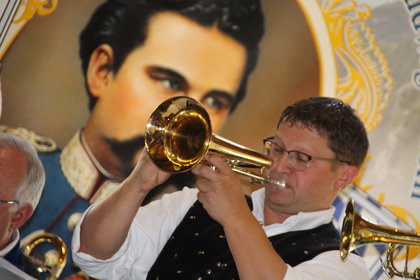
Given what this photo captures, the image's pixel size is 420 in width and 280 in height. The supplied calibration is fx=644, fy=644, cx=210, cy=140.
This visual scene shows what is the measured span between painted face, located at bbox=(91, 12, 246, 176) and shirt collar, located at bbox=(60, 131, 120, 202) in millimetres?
159

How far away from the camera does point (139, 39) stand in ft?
14.2

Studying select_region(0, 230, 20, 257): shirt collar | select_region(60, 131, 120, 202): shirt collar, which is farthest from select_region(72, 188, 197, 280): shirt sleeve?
select_region(60, 131, 120, 202): shirt collar

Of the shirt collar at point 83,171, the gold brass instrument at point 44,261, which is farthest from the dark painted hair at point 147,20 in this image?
the gold brass instrument at point 44,261

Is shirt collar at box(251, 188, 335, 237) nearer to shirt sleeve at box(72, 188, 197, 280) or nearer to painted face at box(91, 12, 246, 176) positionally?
shirt sleeve at box(72, 188, 197, 280)

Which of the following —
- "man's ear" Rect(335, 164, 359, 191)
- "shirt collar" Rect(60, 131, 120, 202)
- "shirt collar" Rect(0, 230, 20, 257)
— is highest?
"man's ear" Rect(335, 164, 359, 191)

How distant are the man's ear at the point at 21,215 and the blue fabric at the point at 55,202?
0.17ft

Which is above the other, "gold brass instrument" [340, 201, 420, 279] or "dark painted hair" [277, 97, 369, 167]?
"dark painted hair" [277, 97, 369, 167]

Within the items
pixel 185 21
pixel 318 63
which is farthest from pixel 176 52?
pixel 318 63

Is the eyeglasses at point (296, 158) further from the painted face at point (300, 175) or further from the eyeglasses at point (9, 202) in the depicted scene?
the eyeglasses at point (9, 202)

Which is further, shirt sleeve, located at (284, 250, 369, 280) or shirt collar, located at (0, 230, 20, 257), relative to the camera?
shirt collar, located at (0, 230, 20, 257)

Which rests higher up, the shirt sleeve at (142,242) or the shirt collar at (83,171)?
the shirt sleeve at (142,242)

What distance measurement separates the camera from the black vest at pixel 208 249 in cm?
264

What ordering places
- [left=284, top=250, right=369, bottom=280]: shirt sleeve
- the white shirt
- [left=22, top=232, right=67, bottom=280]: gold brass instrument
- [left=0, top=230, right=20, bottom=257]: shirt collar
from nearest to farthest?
1. [left=284, top=250, right=369, bottom=280]: shirt sleeve
2. the white shirt
3. [left=22, top=232, right=67, bottom=280]: gold brass instrument
4. [left=0, top=230, right=20, bottom=257]: shirt collar

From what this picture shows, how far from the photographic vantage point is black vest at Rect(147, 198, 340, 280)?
8.68ft
